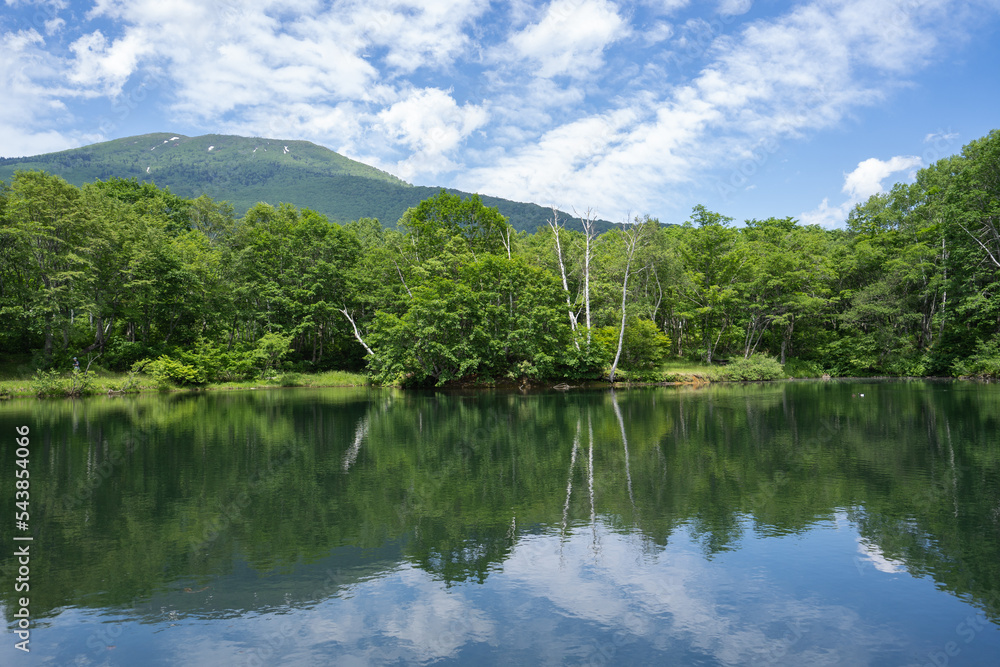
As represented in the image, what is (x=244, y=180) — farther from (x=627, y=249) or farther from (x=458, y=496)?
(x=458, y=496)

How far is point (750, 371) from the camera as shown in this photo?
4678 cm

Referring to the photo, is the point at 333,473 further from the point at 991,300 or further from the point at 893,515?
the point at 991,300

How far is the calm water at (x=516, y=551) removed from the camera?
5.34 meters

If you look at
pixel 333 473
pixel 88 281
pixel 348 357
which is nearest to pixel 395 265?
pixel 348 357

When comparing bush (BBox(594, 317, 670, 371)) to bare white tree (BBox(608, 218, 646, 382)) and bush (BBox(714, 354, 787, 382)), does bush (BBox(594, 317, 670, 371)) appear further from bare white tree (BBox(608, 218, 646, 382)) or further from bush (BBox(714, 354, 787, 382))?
bush (BBox(714, 354, 787, 382))

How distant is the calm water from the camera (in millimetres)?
5340

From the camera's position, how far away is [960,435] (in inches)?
628

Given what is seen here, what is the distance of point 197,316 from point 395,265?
56.0 feet

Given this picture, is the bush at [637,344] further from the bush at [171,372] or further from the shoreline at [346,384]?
the bush at [171,372]

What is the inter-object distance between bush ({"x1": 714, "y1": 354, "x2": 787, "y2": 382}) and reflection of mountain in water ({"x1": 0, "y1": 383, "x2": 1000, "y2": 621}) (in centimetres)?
2551

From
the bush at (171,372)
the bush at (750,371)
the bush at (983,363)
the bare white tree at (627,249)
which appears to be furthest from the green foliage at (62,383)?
the bush at (983,363)

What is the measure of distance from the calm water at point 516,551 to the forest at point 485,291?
2582 centimetres

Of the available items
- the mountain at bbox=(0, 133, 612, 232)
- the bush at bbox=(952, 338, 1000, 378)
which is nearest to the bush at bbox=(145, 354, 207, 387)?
the bush at bbox=(952, 338, 1000, 378)

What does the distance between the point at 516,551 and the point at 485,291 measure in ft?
112
